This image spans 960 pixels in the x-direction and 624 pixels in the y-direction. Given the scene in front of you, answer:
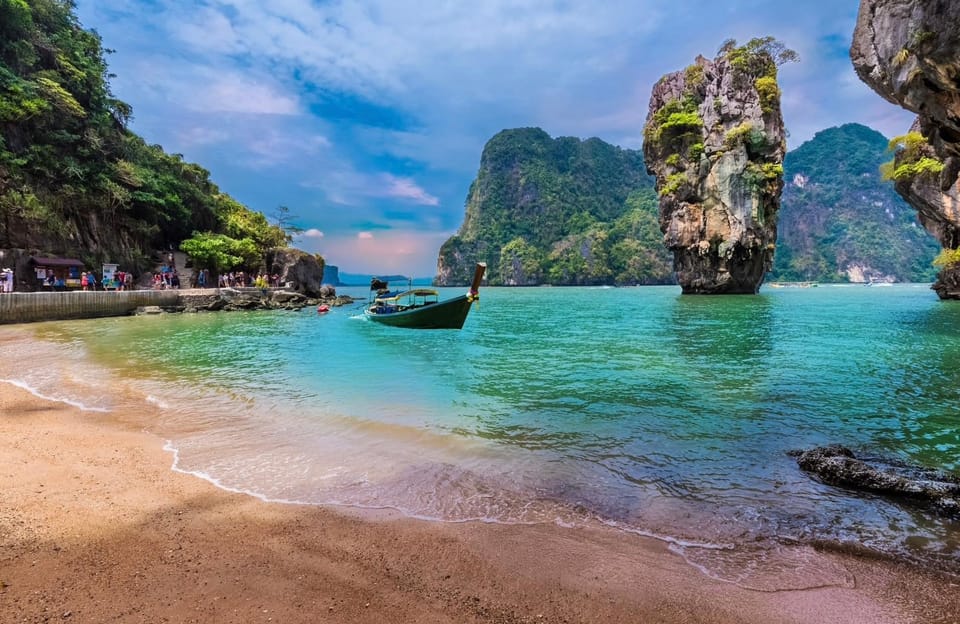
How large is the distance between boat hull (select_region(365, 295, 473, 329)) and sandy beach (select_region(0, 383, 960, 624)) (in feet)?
46.9

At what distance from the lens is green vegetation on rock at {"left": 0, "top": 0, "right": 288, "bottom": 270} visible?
79.5 ft

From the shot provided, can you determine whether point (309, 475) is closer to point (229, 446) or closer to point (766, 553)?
point (229, 446)

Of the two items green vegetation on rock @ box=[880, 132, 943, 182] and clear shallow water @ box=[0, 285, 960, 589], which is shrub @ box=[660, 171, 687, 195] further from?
clear shallow water @ box=[0, 285, 960, 589]

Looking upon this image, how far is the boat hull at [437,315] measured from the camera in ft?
61.7

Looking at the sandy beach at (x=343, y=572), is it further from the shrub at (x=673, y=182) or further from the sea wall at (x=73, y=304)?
the shrub at (x=673, y=182)

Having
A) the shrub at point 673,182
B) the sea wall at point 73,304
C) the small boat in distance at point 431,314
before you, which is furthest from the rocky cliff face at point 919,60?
the sea wall at point 73,304

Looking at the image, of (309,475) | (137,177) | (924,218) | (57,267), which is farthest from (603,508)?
(924,218)

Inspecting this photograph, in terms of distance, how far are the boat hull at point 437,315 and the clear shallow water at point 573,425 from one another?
3.89 m

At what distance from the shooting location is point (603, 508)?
14.1 ft

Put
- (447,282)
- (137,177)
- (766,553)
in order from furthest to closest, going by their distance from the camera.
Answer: (447,282) < (137,177) < (766,553)

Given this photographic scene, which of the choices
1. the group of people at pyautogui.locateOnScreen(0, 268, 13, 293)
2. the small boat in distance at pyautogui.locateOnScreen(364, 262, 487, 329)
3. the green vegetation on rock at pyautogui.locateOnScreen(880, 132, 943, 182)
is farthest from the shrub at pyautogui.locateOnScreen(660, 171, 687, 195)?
the group of people at pyautogui.locateOnScreen(0, 268, 13, 293)

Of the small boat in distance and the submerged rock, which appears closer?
the submerged rock

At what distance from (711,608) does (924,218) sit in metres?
47.5

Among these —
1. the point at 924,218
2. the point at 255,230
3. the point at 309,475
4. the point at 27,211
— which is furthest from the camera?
the point at 255,230
